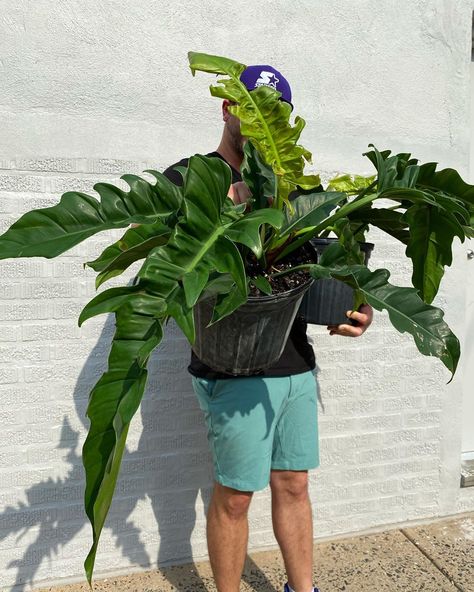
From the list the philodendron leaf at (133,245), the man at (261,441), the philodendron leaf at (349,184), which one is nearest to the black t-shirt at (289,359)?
the man at (261,441)

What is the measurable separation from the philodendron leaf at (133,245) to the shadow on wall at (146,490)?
1168 mm

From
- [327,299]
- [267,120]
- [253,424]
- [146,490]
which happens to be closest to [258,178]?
[267,120]

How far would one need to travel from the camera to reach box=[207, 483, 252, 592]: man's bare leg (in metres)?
2.37

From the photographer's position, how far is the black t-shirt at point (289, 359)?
2.32 metres

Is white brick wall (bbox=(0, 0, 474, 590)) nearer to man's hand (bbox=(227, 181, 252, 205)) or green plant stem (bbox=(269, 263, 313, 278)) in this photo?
man's hand (bbox=(227, 181, 252, 205))

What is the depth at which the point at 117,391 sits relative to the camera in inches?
55.1

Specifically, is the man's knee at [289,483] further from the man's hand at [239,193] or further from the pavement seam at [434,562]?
the man's hand at [239,193]

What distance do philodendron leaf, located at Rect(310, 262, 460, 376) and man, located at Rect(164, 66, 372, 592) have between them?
48 centimetres

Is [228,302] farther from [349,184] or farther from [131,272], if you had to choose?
[131,272]

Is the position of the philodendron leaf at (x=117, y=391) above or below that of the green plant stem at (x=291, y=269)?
below

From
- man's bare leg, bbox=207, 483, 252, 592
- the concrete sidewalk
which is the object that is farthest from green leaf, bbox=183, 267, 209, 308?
the concrete sidewalk

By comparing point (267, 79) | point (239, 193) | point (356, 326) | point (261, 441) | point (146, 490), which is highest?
point (267, 79)

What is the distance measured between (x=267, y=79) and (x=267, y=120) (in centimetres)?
33

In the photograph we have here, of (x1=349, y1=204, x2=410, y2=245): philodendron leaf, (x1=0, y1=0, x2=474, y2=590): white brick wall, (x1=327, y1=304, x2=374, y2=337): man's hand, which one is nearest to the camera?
(x1=349, y1=204, x2=410, y2=245): philodendron leaf
